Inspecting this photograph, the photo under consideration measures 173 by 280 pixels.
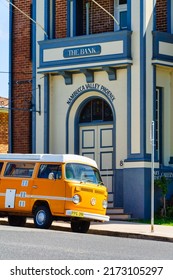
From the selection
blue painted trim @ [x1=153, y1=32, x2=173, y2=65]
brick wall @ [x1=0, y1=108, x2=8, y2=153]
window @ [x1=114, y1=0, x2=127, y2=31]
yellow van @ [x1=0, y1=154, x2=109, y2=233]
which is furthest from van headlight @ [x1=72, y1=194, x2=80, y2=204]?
brick wall @ [x1=0, y1=108, x2=8, y2=153]

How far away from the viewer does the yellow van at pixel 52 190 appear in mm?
25406

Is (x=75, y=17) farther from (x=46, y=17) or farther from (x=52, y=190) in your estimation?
(x=52, y=190)

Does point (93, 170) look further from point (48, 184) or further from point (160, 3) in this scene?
point (160, 3)

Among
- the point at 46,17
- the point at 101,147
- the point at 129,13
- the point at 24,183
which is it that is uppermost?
the point at 46,17

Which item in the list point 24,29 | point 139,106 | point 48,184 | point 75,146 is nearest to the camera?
point 48,184

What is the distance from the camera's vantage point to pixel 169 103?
31359 millimetres

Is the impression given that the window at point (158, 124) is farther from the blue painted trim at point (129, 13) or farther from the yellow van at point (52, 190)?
the yellow van at point (52, 190)

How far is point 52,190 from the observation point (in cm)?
2566

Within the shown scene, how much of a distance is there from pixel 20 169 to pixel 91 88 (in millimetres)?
5867

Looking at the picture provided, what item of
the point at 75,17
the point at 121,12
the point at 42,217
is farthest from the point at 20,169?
the point at 121,12

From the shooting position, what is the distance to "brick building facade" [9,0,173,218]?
3005 cm

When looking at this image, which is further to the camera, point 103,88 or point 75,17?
point 75,17
